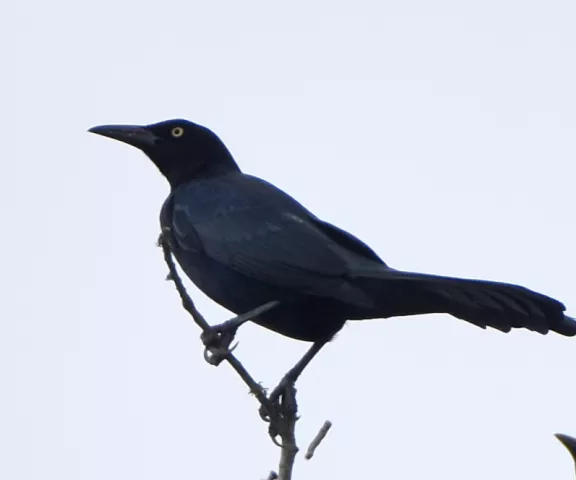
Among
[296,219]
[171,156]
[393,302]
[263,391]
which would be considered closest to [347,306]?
[393,302]

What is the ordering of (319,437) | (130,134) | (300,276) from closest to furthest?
(319,437)
(300,276)
(130,134)

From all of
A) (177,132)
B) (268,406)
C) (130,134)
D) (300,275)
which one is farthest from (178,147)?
(268,406)

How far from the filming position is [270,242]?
7.34 meters

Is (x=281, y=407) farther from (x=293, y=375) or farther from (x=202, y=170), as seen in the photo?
(x=202, y=170)

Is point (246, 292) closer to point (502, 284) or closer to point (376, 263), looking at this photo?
point (376, 263)

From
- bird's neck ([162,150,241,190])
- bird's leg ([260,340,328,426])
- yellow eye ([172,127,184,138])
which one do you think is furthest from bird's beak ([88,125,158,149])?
bird's leg ([260,340,328,426])

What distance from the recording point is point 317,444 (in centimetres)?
583

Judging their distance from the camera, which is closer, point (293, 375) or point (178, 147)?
point (293, 375)

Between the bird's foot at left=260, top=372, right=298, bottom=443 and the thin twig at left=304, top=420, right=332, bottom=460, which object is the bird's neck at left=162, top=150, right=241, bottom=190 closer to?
the bird's foot at left=260, top=372, right=298, bottom=443

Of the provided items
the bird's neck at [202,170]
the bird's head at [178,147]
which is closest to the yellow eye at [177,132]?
the bird's head at [178,147]

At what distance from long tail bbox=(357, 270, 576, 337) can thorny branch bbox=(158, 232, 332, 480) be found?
0.87 m

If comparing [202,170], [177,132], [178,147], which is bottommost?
[202,170]

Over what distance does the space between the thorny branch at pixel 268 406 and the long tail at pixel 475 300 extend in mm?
869

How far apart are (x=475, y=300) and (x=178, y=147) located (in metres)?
2.74
